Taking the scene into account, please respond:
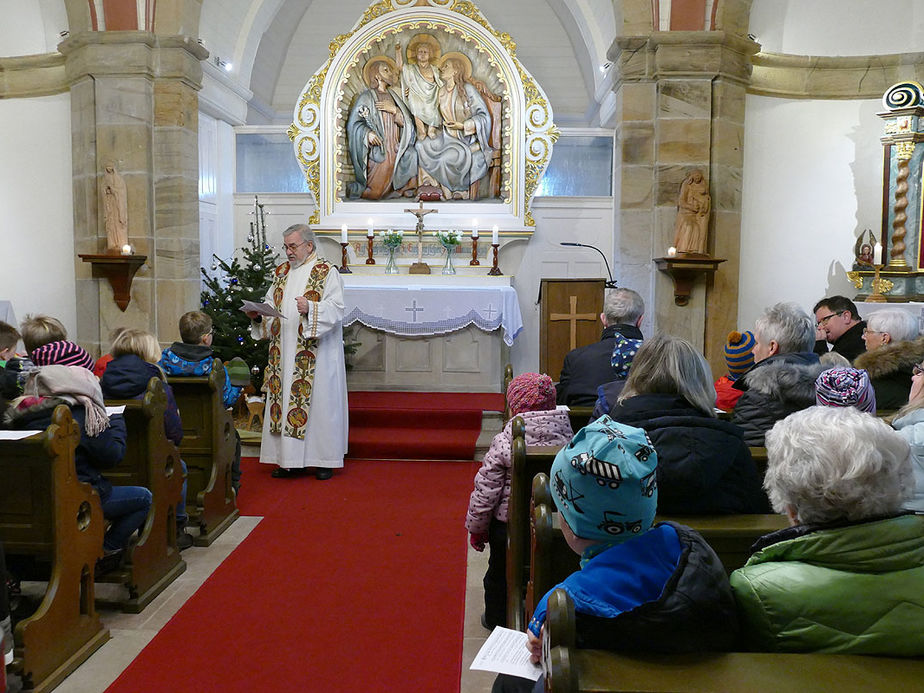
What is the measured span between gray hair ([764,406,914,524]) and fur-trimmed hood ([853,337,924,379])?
7.41ft

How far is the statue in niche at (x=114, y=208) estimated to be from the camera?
7.76m

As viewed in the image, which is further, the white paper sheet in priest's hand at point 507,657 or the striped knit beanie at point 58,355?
the striped knit beanie at point 58,355

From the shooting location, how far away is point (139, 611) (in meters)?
3.95

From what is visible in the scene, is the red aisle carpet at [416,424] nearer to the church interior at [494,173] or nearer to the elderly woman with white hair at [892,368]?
the church interior at [494,173]

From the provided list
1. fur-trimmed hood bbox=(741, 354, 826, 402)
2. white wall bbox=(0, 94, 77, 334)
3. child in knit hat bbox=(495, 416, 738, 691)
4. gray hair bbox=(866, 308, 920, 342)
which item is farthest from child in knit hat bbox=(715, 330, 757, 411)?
white wall bbox=(0, 94, 77, 334)

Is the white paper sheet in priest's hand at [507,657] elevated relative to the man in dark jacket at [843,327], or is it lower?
lower

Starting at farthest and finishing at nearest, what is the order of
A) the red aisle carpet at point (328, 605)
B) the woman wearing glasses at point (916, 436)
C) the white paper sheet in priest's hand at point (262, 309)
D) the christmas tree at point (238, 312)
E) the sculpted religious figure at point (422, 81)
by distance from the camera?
1. the sculpted religious figure at point (422, 81)
2. the christmas tree at point (238, 312)
3. the white paper sheet in priest's hand at point (262, 309)
4. the red aisle carpet at point (328, 605)
5. the woman wearing glasses at point (916, 436)

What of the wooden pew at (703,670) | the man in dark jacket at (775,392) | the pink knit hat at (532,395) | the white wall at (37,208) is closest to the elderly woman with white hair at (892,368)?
the man in dark jacket at (775,392)

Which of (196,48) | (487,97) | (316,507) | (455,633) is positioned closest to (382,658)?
(455,633)

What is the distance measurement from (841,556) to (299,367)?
513cm

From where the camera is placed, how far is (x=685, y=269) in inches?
298

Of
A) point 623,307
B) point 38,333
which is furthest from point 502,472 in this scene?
point 38,333

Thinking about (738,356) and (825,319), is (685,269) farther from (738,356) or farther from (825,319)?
(738,356)

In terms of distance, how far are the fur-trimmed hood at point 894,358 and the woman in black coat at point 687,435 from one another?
4.73 ft
